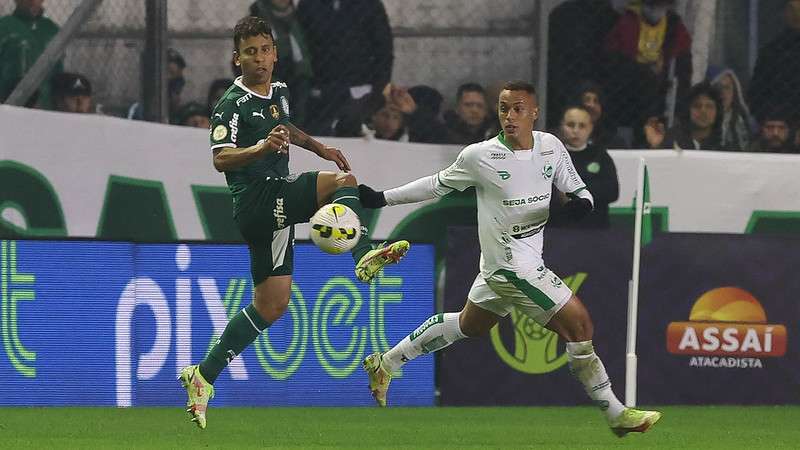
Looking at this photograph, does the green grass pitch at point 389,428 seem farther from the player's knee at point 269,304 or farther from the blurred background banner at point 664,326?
the player's knee at point 269,304

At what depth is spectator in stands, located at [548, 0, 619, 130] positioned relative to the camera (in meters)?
13.9

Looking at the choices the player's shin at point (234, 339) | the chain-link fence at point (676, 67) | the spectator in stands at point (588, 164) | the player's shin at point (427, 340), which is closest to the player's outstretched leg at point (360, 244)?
the player's shin at point (234, 339)

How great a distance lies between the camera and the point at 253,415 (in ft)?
38.6

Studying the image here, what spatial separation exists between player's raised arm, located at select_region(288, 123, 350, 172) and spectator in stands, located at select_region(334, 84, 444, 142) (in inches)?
137

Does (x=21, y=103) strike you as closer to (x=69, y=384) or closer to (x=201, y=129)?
(x=201, y=129)

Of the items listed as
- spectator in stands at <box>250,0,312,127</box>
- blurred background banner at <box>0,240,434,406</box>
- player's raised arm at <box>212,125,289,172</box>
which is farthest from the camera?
spectator in stands at <box>250,0,312,127</box>

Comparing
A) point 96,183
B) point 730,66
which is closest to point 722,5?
point 730,66

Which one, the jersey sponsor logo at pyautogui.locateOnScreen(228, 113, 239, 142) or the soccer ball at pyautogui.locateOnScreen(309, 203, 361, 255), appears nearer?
the soccer ball at pyautogui.locateOnScreen(309, 203, 361, 255)

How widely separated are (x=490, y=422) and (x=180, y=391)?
2428mm

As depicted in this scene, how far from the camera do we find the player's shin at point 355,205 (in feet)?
31.2

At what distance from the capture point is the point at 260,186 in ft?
32.6

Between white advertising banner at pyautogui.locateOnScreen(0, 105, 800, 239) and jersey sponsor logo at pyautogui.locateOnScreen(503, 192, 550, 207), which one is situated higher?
jersey sponsor logo at pyautogui.locateOnScreen(503, 192, 550, 207)

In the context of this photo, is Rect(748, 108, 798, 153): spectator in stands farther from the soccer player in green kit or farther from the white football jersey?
the soccer player in green kit

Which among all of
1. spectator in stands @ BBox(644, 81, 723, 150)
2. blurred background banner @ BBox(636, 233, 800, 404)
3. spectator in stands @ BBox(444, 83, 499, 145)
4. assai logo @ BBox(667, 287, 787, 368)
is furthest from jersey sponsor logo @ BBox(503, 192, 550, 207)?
spectator in stands @ BBox(644, 81, 723, 150)
